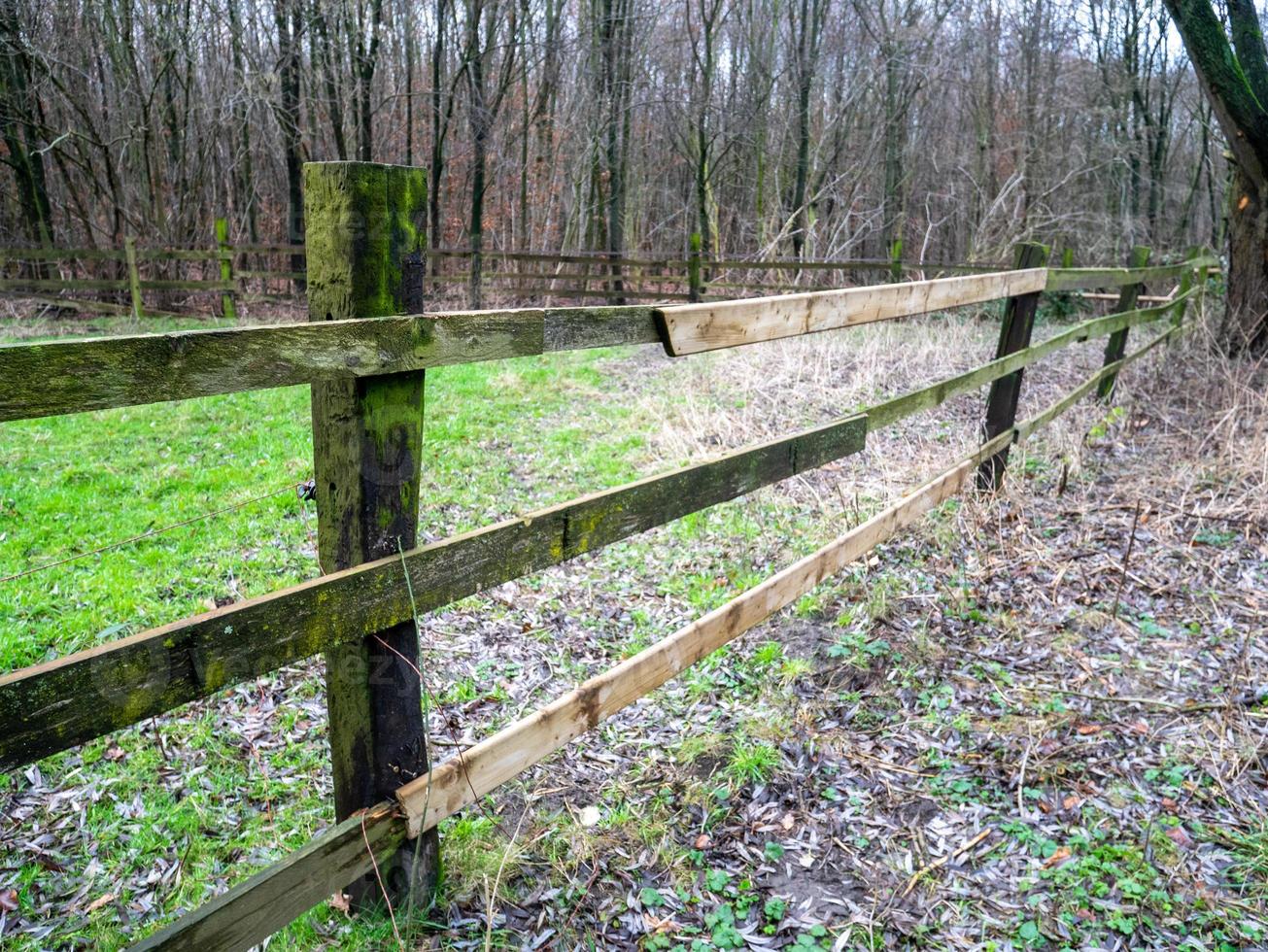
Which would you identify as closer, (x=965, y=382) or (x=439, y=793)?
(x=439, y=793)

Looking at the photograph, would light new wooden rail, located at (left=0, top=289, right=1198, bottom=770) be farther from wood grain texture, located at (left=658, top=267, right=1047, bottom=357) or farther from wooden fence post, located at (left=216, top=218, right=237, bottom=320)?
wooden fence post, located at (left=216, top=218, right=237, bottom=320)

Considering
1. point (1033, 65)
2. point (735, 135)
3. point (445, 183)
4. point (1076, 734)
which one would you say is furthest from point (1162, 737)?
point (445, 183)

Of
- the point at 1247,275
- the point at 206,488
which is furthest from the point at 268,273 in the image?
the point at 1247,275

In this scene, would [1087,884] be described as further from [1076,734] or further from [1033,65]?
[1033,65]

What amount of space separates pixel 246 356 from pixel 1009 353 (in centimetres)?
485

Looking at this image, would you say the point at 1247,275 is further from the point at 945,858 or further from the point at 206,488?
the point at 206,488

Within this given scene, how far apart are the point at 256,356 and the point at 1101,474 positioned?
607cm

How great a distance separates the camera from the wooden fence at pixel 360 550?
145 cm

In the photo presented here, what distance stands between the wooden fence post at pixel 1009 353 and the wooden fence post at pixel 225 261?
46.7ft

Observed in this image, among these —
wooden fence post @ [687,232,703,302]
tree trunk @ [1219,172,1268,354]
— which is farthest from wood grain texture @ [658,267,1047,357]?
wooden fence post @ [687,232,703,302]

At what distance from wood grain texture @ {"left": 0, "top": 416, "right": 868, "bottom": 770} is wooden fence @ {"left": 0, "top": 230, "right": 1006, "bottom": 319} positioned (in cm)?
1082

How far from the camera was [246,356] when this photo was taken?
5.20 feet

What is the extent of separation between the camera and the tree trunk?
8.50m

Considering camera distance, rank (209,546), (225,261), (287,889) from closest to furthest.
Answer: (287,889), (209,546), (225,261)
